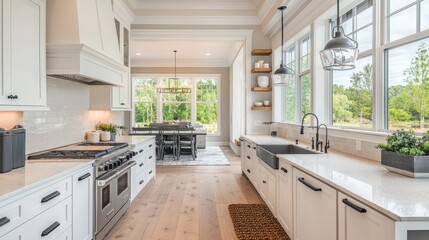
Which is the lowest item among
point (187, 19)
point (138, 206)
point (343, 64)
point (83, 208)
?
point (138, 206)

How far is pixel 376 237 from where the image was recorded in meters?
1.28

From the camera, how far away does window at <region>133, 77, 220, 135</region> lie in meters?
10.3

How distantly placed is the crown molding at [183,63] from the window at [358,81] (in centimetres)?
707

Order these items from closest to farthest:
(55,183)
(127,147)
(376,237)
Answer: (376,237), (55,183), (127,147)

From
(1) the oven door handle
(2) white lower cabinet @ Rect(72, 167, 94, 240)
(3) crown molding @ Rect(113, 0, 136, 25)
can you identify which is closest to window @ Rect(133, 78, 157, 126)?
(3) crown molding @ Rect(113, 0, 136, 25)

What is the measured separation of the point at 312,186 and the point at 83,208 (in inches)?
72.9

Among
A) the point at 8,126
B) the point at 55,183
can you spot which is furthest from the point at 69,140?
the point at 55,183

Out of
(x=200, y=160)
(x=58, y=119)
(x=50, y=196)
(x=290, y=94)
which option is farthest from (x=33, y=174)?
(x=200, y=160)

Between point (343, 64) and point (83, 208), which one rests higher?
point (343, 64)

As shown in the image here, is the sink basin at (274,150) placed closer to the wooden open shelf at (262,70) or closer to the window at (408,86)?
the window at (408,86)

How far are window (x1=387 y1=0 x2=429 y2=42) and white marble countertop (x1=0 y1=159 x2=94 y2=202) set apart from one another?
9.47ft

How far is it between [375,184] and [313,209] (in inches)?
20.7

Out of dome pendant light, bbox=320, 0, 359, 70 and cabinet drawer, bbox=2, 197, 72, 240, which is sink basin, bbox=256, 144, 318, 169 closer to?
dome pendant light, bbox=320, 0, 359, 70

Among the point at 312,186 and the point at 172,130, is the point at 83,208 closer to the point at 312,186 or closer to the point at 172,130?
the point at 312,186
